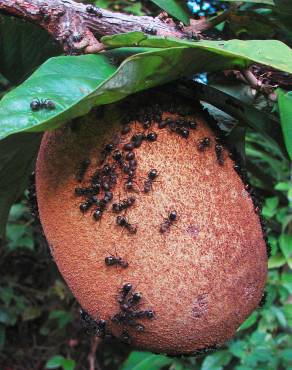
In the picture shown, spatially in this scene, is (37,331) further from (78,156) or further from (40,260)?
(78,156)

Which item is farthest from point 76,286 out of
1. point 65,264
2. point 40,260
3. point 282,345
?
point 40,260

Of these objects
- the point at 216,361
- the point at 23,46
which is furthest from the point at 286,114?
Result: the point at 216,361

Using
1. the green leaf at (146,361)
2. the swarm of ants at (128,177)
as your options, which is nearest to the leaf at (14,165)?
the swarm of ants at (128,177)

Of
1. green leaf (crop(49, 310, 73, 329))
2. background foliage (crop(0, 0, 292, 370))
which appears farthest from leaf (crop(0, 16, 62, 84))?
green leaf (crop(49, 310, 73, 329))

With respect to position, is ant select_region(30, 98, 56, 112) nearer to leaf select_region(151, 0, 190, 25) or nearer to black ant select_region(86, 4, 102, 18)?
A: black ant select_region(86, 4, 102, 18)

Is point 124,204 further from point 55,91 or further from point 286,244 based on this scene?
point 286,244

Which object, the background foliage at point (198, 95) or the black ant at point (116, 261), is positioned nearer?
the background foliage at point (198, 95)

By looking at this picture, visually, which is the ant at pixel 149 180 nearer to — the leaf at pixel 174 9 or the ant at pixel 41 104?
the ant at pixel 41 104
